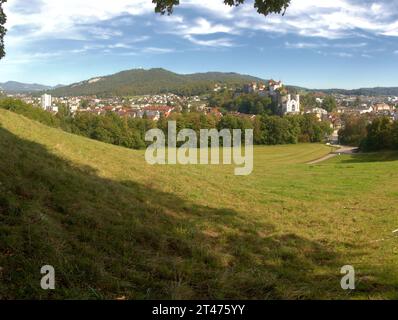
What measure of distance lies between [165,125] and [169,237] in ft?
271

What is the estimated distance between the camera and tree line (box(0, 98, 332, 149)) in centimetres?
8175

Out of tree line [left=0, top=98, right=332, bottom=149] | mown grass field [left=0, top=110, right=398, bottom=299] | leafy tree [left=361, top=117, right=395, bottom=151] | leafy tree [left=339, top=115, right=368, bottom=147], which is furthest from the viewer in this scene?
leafy tree [left=339, top=115, right=368, bottom=147]

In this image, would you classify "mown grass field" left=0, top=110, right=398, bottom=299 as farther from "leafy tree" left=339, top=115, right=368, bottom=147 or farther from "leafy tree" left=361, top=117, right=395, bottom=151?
"leafy tree" left=339, top=115, right=368, bottom=147

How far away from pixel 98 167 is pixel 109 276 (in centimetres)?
962

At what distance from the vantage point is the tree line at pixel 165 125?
8175 cm

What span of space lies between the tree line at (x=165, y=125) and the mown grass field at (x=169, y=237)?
58.3 m

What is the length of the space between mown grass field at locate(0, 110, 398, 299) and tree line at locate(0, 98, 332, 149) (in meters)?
58.3

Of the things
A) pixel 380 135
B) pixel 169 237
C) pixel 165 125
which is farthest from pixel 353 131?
pixel 169 237

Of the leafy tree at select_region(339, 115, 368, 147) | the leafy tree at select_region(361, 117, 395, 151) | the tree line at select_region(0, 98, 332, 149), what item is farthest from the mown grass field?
the leafy tree at select_region(339, 115, 368, 147)

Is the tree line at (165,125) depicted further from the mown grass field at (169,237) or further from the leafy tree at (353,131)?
the mown grass field at (169,237)

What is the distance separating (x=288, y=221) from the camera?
1212 centimetres

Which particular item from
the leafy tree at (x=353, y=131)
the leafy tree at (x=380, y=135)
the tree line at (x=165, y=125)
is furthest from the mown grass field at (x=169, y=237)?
the leafy tree at (x=353, y=131)

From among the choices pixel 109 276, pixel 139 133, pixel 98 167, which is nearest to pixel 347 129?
pixel 139 133
